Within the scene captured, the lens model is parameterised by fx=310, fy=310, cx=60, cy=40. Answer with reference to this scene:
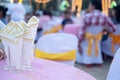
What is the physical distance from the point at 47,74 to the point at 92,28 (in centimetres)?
350

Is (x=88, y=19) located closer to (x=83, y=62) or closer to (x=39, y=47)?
(x=83, y=62)

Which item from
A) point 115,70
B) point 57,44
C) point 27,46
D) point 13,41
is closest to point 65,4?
point 57,44

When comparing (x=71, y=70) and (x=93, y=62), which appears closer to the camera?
(x=71, y=70)

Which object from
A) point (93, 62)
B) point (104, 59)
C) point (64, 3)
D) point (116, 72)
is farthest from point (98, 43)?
point (64, 3)

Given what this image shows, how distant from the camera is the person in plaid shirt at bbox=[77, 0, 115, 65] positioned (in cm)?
503

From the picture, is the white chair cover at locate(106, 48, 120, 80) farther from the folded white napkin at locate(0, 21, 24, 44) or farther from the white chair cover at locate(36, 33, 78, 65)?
the white chair cover at locate(36, 33, 78, 65)

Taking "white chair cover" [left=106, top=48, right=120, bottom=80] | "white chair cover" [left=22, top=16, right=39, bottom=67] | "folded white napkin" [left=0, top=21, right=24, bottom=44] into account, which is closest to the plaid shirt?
"white chair cover" [left=106, top=48, right=120, bottom=80]

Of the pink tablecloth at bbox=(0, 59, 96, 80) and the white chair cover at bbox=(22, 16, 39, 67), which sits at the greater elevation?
the white chair cover at bbox=(22, 16, 39, 67)

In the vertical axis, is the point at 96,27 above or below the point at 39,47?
below

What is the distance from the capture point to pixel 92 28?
5.13m

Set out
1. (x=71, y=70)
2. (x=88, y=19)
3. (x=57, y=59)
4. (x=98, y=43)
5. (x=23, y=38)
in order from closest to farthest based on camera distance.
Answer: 1. (x=23, y=38)
2. (x=71, y=70)
3. (x=57, y=59)
4. (x=88, y=19)
5. (x=98, y=43)

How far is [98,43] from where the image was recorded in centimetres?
541

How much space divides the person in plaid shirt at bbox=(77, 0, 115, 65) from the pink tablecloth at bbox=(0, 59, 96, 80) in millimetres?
3127

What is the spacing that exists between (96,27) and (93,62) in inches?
26.5
